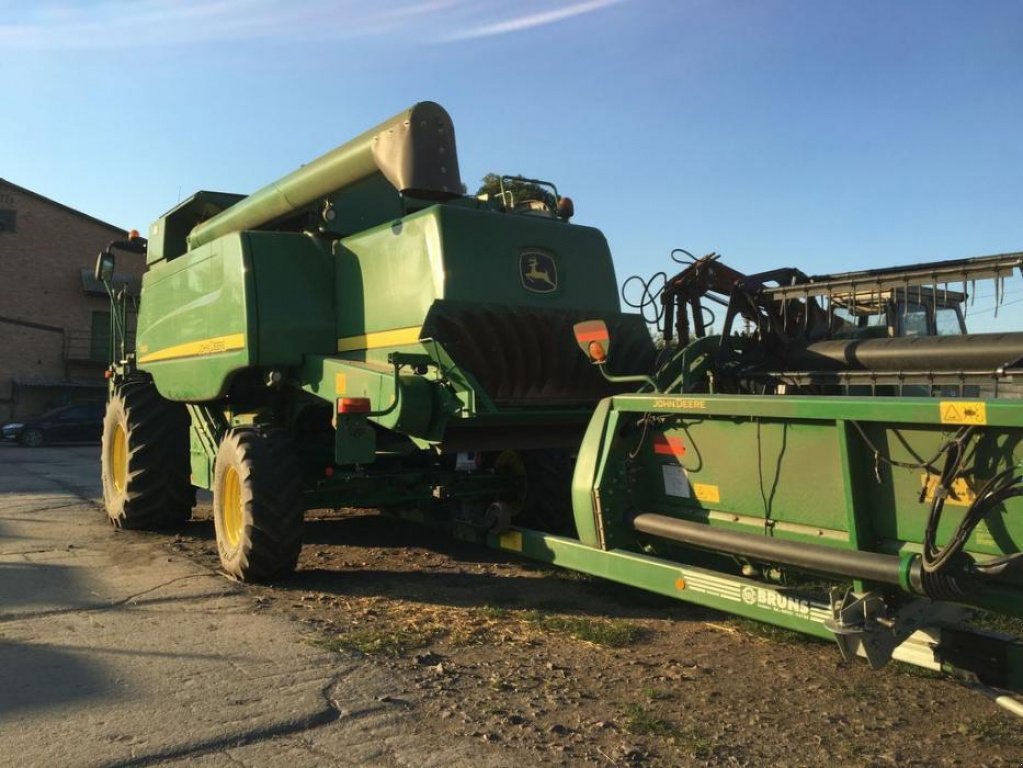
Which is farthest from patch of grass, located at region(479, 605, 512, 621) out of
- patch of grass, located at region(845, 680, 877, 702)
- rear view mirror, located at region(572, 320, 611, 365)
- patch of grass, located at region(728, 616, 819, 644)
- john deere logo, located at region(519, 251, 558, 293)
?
john deere logo, located at region(519, 251, 558, 293)

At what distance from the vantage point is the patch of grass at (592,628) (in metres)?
4.88

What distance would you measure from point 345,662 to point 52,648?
1.65m

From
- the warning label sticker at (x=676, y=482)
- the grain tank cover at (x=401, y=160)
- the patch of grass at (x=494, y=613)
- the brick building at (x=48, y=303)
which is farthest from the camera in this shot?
the brick building at (x=48, y=303)

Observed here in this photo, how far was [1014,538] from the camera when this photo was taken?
10.2ft

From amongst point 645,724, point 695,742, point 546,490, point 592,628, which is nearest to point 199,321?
point 546,490

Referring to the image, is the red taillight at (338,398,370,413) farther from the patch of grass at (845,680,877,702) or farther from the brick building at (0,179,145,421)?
the brick building at (0,179,145,421)

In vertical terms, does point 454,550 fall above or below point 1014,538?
below

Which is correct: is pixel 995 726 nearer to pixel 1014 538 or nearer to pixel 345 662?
pixel 1014 538

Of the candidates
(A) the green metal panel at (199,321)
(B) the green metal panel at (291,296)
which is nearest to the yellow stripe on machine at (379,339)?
(B) the green metal panel at (291,296)

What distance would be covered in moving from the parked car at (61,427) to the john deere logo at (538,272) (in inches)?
896

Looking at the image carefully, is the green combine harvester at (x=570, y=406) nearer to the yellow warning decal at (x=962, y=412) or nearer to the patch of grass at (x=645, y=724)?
the yellow warning decal at (x=962, y=412)

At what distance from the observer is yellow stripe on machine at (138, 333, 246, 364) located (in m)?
6.59

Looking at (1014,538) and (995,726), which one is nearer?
(1014,538)

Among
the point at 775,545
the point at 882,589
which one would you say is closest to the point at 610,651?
the point at 775,545
